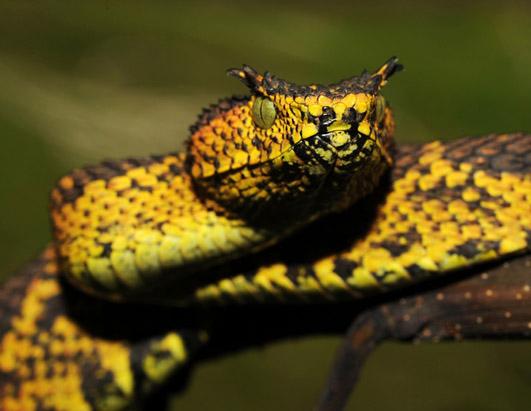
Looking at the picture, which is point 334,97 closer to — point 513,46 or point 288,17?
point 513,46

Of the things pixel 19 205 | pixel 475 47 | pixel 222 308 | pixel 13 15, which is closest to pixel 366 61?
pixel 475 47

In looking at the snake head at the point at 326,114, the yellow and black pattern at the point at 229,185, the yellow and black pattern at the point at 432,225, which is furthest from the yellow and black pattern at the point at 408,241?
the snake head at the point at 326,114

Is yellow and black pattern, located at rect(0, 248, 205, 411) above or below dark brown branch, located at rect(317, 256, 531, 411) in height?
above

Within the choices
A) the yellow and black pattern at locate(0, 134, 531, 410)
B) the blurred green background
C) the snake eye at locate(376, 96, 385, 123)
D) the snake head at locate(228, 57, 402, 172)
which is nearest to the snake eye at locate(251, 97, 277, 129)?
the snake head at locate(228, 57, 402, 172)

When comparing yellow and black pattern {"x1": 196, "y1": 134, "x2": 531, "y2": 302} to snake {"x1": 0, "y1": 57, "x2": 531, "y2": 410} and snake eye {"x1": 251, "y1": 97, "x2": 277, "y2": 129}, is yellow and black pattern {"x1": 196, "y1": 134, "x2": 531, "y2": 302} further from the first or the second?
snake eye {"x1": 251, "y1": 97, "x2": 277, "y2": 129}

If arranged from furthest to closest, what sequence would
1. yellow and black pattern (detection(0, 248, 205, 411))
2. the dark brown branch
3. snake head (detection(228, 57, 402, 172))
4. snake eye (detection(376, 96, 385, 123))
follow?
yellow and black pattern (detection(0, 248, 205, 411)) < the dark brown branch < snake eye (detection(376, 96, 385, 123)) < snake head (detection(228, 57, 402, 172))

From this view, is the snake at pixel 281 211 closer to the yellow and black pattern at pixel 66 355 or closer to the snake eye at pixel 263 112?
the snake eye at pixel 263 112
